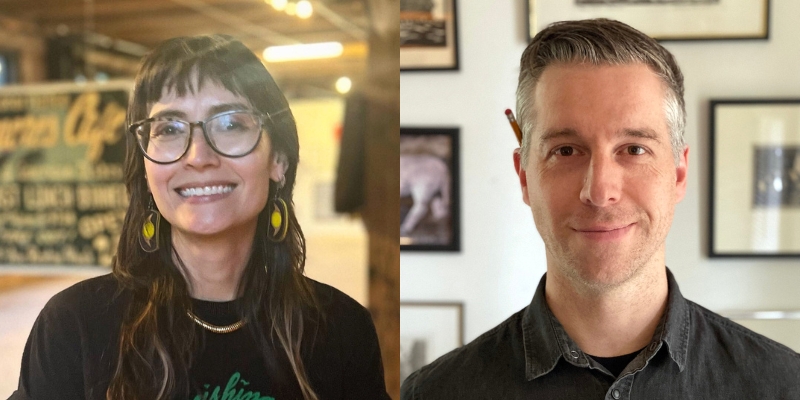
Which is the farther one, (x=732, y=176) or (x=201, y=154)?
(x=732, y=176)

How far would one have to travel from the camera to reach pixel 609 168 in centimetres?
79

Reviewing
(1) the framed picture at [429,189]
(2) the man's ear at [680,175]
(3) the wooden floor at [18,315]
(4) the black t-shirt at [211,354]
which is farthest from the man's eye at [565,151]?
(3) the wooden floor at [18,315]

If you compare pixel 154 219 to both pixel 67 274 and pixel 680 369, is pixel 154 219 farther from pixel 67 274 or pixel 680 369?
pixel 680 369

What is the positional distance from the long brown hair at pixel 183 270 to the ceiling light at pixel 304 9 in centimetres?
10

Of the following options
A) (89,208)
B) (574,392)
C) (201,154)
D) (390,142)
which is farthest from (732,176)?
(89,208)

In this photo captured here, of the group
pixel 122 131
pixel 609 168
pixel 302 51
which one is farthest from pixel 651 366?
pixel 122 131

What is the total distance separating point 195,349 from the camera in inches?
30.5

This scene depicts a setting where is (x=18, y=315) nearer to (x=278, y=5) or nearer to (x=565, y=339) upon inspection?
(x=278, y=5)

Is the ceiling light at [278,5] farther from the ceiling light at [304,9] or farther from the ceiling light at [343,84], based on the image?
the ceiling light at [343,84]

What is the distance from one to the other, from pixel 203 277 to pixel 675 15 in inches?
39.0

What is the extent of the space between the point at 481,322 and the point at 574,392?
0.92 ft

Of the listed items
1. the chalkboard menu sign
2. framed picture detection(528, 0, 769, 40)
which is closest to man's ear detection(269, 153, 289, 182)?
the chalkboard menu sign

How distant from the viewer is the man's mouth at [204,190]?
76cm

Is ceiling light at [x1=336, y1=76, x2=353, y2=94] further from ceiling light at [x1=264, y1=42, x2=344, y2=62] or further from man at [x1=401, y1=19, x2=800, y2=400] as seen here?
man at [x1=401, y1=19, x2=800, y2=400]
